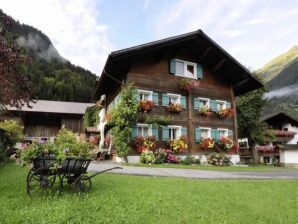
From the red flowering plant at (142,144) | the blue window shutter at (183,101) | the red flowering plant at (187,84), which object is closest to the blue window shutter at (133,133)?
the red flowering plant at (142,144)

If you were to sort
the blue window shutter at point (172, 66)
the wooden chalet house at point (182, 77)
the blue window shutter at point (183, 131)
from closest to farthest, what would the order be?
1. the wooden chalet house at point (182, 77)
2. the blue window shutter at point (183, 131)
3. the blue window shutter at point (172, 66)

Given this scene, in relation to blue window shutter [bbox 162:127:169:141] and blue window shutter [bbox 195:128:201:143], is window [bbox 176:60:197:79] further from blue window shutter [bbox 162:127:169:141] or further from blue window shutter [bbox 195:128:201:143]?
blue window shutter [bbox 162:127:169:141]

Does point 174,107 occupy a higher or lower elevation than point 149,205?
higher

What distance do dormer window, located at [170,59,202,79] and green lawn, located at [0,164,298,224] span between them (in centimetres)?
1319

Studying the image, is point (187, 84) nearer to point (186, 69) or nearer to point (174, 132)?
point (186, 69)

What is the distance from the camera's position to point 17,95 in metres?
9.06

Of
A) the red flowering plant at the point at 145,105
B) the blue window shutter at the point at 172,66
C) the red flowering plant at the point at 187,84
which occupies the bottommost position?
the red flowering plant at the point at 145,105

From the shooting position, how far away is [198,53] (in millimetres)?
21781

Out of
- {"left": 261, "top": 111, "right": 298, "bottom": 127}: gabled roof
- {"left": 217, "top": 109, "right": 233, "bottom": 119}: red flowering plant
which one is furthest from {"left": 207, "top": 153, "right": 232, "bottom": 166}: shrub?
{"left": 261, "top": 111, "right": 298, "bottom": 127}: gabled roof

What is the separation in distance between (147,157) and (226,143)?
6.86m

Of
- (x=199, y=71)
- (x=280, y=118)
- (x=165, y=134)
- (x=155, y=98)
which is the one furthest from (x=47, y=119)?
(x=280, y=118)

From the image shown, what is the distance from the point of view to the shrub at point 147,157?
16.6 meters

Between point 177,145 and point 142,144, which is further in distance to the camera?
point 177,145

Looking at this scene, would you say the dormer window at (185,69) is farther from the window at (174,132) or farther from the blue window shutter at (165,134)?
the blue window shutter at (165,134)
